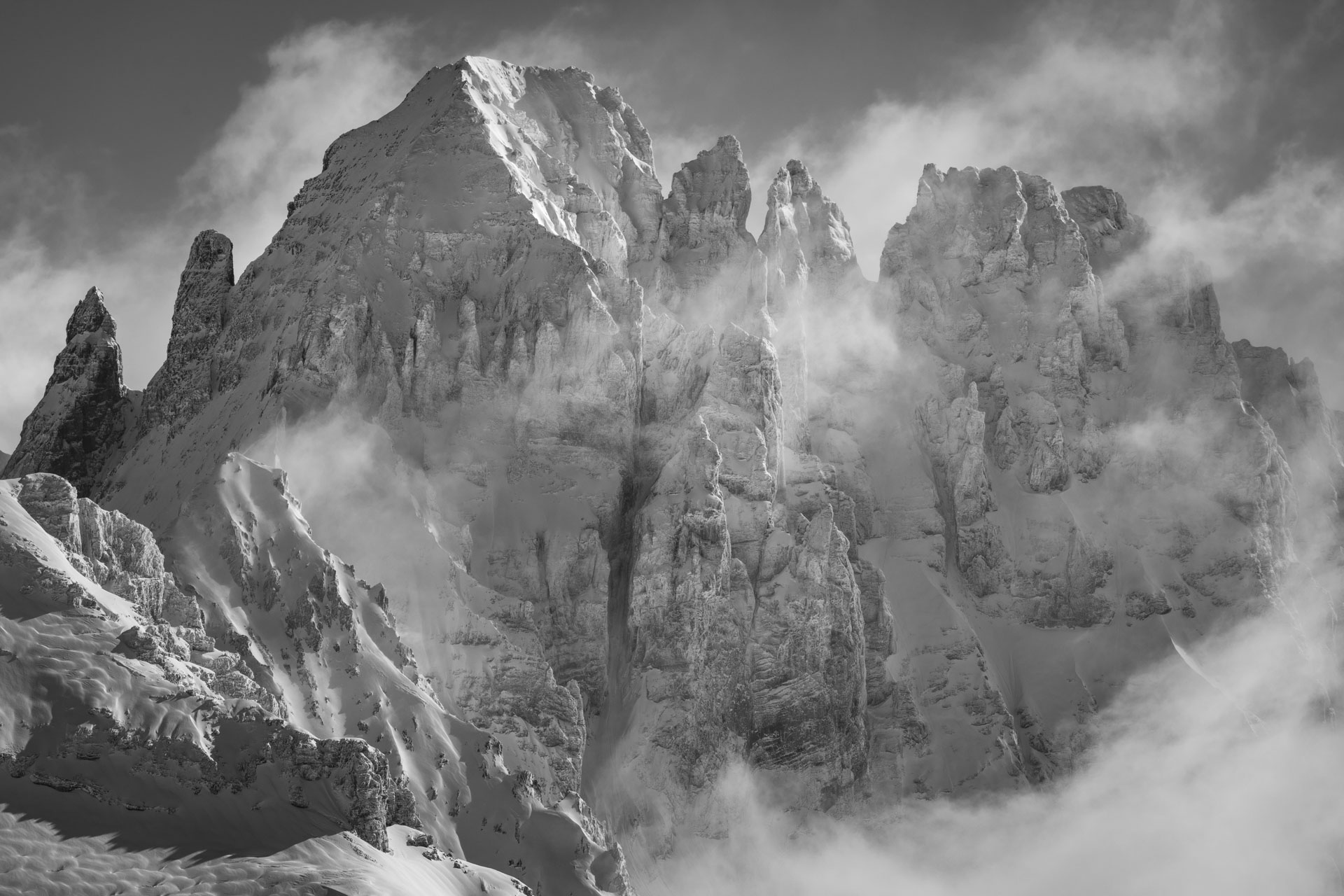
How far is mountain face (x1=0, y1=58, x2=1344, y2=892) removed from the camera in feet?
333

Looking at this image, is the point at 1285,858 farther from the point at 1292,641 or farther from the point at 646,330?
the point at 646,330

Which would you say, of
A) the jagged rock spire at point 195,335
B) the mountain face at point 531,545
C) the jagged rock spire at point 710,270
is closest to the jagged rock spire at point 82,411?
the mountain face at point 531,545

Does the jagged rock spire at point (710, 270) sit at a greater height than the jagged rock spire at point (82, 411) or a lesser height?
greater

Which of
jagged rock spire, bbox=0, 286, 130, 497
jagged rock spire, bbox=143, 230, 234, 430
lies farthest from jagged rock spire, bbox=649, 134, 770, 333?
jagged rock spire, bbox=0, 286, 130, 497

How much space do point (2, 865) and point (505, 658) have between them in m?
63.6

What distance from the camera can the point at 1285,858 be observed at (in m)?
172

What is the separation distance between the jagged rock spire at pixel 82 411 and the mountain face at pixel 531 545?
1.30 feet

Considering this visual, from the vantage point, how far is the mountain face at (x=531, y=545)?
101375 mm

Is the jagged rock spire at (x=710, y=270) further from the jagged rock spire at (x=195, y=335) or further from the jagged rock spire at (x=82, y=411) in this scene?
the jagged rock spire at (x=82, y=411)

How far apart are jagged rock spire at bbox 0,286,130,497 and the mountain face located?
397 millimetres

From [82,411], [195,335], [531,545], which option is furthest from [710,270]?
→ [82,411]

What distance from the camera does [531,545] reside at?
149250 mm

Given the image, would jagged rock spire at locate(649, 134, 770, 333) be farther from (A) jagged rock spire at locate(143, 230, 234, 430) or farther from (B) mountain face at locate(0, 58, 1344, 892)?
(A) jagged rock spire at locate(143, 230, 234, 430)

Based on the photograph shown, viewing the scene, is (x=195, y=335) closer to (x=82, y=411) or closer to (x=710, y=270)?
(x=82, y=411)
